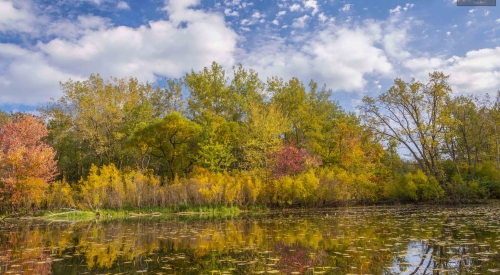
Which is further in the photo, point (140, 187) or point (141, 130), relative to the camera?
point (141, 130)

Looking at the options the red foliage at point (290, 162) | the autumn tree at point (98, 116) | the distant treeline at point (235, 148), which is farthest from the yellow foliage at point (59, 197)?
the red foliage at point (290, 162)

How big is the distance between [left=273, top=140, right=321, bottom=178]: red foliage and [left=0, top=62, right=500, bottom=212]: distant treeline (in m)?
0.09

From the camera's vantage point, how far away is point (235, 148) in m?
31.5

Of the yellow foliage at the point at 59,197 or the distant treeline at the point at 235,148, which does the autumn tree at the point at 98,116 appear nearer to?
the distant treeline at the point at 235,148

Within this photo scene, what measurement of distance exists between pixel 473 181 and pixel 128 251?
82.0ft

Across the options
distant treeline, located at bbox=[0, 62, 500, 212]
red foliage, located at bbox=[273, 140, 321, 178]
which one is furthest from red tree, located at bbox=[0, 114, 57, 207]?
red foliage, located at bbox=[273, 140, 321, 178]

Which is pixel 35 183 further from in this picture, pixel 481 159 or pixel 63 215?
pixel 481 159

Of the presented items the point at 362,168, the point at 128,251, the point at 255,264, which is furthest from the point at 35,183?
the point at 362,168

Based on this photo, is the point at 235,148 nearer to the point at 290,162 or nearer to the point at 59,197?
the point at 290,162

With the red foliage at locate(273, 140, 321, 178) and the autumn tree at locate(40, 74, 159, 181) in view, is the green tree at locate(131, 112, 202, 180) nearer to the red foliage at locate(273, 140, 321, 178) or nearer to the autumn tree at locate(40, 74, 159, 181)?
the autumn tree at locate(40, 74, 159, 181)

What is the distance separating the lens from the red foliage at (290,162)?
81.3 ft

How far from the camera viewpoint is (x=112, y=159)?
32.4 meters

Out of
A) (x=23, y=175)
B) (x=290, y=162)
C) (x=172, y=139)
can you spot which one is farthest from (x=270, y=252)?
(x=172, y=139)

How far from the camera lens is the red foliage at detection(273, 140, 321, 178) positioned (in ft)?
81.3
